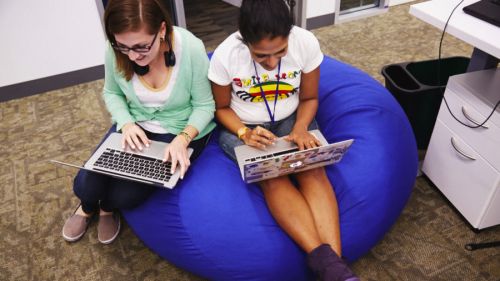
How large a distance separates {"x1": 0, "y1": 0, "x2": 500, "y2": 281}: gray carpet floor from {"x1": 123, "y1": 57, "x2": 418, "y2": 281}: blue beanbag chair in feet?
0.49

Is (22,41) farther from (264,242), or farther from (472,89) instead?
(472,89)

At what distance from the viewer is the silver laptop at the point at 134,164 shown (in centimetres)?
129

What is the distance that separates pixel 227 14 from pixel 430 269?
2.84m

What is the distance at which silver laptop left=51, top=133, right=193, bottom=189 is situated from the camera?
50.7 inches

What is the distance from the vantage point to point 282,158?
116 cm

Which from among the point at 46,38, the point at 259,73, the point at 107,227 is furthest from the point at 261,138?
the point at 46,38

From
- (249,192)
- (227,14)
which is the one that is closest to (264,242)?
(249,192)

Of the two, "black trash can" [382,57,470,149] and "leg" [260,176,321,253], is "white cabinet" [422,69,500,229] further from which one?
"leg" [260,176,321,253]

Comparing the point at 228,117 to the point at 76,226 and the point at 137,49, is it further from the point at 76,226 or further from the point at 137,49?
the point at 76,226

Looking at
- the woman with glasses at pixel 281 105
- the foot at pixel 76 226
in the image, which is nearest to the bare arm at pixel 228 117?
the woman with glasses at pixel 281 105

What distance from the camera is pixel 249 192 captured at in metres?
1.37

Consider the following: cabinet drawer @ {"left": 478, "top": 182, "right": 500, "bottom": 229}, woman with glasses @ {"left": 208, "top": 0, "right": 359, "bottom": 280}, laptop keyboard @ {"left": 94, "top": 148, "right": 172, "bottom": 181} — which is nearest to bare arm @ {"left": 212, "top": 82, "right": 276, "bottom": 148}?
woman with glasses @ {"left": 208, "top": 0, "right": 359, "bottom": 280}

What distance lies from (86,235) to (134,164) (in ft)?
1.75

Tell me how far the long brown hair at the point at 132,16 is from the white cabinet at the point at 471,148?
110 cm
